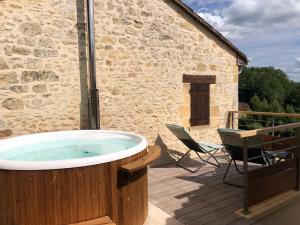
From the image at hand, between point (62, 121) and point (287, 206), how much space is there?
145 inches

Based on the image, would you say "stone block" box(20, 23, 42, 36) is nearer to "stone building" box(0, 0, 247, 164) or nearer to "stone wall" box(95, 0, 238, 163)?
"stone building" box(0, 0, 247, 164)

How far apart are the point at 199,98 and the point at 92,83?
2.94 meters

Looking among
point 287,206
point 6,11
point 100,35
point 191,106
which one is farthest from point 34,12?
point 287,206

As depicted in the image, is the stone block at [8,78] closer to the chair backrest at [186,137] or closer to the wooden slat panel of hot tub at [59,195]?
the wooden slat panel of hot tub at [59,195]

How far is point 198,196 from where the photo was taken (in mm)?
4359

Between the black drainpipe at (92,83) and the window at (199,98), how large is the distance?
2415 mm

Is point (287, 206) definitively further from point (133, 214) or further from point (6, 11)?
point (6, 11)

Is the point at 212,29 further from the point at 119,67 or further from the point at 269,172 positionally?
the point at 269,172

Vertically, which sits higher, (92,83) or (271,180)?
(92,83)

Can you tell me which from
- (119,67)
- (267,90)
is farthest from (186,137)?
(267,90)

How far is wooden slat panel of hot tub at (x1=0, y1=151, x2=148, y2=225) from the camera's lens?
106 inches

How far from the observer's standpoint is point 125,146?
434 centimetres

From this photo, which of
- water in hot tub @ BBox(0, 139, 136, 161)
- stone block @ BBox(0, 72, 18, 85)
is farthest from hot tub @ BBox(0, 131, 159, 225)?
stone block @ BBox(0, 72, 18, 85)

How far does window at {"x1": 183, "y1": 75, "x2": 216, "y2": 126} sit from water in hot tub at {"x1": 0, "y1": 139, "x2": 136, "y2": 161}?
290cm
